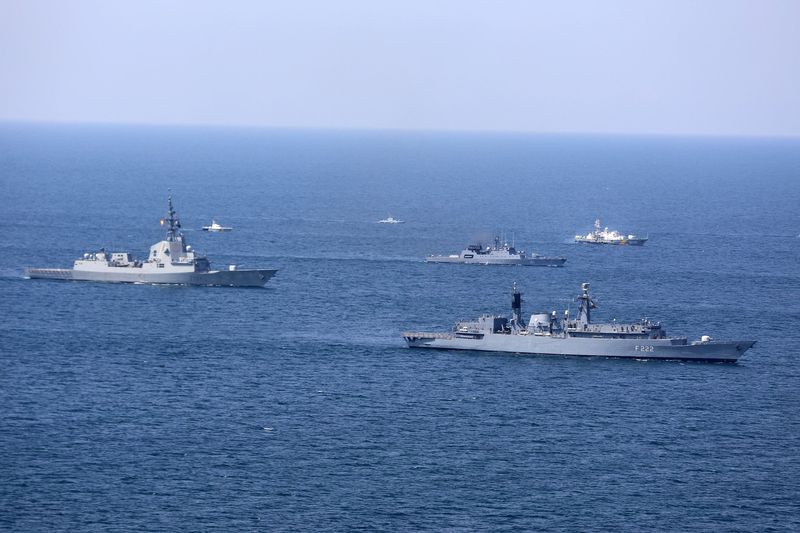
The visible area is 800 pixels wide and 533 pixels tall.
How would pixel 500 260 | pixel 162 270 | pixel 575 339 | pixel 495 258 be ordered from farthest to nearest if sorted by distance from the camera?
pixel 495 258 < pixel 500 260 < pixel 162 270 < pixel 575 339

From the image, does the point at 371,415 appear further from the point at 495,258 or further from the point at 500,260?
the point at 495,258

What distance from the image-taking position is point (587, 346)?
126 metres

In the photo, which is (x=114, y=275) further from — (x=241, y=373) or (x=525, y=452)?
(x=525, y=452)

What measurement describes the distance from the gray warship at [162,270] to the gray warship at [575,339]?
38979 millimetres

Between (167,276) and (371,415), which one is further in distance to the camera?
(167,276)

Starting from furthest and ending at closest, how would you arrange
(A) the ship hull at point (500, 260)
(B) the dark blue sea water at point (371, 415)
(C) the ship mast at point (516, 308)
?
(A) the ship hull at point (500, 260) < (C) the ship mast at point (516, 308) < (B) the dark blue sea water at point (371, 415)

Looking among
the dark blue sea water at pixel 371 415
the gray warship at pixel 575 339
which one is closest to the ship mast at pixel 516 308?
the gray warship at pixel 575 339

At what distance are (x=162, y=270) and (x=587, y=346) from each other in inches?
2383

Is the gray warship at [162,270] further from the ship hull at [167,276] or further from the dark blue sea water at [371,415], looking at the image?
the dark blue sea water at [371,415]

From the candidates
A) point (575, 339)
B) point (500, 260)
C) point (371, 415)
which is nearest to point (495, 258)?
point (500, 260)

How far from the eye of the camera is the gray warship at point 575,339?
124062 mm

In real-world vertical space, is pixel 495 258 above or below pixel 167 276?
above

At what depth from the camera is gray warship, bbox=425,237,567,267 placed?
7080 inches

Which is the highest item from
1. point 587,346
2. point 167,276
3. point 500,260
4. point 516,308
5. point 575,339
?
point 500,260
